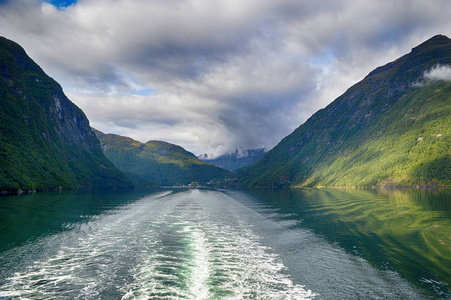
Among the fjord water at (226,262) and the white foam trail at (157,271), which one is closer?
the white foam trail at (157,271)

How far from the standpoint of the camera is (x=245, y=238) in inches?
1401

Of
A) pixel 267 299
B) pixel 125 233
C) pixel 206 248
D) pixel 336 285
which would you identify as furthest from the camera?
pixel 125 233

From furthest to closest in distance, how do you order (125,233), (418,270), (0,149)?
(0,149), (125,233), (418,270)

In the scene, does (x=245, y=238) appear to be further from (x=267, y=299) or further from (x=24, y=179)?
(x=24, y=179)

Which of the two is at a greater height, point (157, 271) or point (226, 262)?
point (157, 271)

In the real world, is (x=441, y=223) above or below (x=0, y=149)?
below

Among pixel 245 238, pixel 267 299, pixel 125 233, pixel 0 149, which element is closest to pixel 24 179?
pixel 0 149

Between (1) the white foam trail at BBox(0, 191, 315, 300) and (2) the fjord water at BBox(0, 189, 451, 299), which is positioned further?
(2) the fjord water at BBox(0, 189, 451, 299)

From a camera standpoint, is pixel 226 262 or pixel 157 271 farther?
pixel 226 262

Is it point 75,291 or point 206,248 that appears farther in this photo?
point 206,248

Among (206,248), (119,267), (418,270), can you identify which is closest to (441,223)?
(418,270)

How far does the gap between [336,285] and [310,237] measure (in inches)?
680

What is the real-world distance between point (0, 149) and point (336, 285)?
219 meters

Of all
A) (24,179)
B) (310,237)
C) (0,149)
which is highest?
(0,149)
